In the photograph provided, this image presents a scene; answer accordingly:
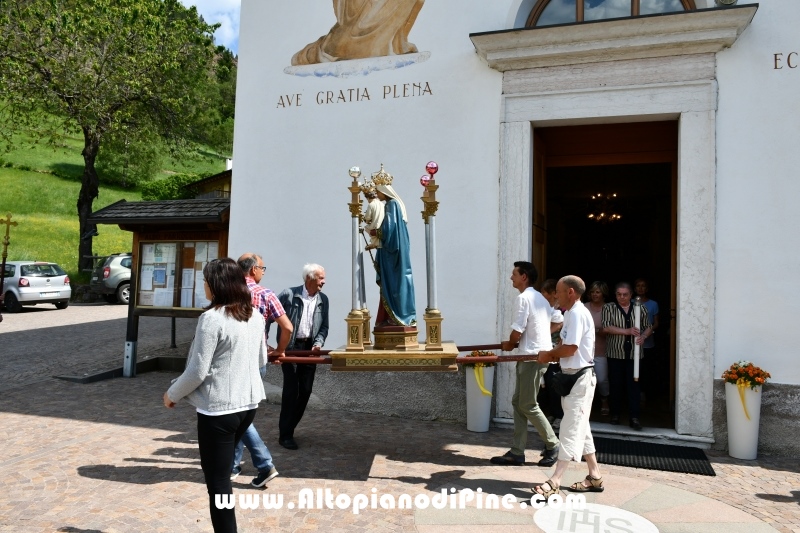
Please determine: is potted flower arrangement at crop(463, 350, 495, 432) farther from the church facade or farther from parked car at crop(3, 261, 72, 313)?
parked car at crop(3, 261, 72, 313)

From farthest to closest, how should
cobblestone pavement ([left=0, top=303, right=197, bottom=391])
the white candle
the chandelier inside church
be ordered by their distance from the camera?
the chandelier inside church < cobblestone pavement ([left=0, top=303, right=197, bottom=391]) < the white candle

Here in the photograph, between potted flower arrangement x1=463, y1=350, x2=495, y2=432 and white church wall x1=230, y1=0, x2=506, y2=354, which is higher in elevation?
white church wall x1=230, y1=0, x2=506, y2=354

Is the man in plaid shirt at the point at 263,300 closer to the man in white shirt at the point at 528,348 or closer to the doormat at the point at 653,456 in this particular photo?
the man in white shirt at the point at 528,348

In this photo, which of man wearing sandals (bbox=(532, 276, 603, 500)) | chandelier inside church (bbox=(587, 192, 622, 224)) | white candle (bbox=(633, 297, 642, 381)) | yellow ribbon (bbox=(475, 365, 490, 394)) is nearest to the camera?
man wearing sandals (bbox=(532, 276, 603, 500))

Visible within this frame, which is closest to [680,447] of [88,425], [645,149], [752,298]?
[752,298]

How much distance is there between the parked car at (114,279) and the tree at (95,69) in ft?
9.44

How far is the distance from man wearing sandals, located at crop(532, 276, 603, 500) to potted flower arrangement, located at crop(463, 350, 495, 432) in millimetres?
2039

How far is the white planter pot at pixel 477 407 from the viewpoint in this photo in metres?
6.61

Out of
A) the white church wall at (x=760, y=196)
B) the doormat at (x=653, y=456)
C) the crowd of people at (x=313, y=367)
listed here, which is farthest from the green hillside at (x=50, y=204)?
the white church wall at (x=760, y=196)

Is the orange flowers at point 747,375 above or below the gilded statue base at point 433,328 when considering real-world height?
below

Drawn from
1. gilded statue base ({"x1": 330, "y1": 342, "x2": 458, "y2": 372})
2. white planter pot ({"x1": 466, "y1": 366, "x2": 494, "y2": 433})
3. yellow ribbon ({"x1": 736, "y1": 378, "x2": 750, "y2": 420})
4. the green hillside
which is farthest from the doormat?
the green hillside

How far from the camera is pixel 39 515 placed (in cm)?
402

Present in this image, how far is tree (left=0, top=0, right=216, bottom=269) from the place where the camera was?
20422 mm

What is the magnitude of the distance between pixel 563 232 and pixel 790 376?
718 centimetres
